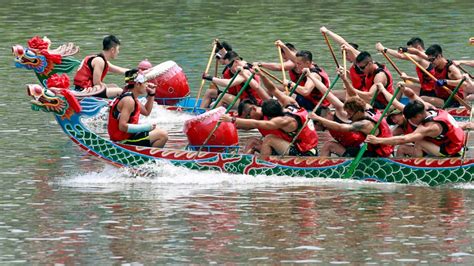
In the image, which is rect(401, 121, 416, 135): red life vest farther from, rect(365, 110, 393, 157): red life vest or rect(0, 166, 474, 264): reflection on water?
rect(0, 166, 474, 264): reflection on water

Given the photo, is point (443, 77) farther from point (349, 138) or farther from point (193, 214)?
point (193, 214)

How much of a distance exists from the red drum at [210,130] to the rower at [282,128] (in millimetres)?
383

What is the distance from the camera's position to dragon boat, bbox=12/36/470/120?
2566cm

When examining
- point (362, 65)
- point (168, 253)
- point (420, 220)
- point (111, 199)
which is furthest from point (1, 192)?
point (362, 65)

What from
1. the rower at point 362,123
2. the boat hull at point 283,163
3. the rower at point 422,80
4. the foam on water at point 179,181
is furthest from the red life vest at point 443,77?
the foam on water at point 179,181

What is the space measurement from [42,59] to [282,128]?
687 cm

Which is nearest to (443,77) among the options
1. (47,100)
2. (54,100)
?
(54,100)

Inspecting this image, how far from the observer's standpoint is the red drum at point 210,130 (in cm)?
2094

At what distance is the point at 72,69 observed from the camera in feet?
87.4

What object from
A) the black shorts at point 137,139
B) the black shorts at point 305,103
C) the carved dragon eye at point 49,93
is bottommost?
the black shorts at point 305,103

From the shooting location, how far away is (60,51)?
26.4m

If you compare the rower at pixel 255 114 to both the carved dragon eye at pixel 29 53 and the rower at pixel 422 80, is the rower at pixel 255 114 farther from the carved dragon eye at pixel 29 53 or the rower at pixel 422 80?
the carved dragon eye at pixel 29 53

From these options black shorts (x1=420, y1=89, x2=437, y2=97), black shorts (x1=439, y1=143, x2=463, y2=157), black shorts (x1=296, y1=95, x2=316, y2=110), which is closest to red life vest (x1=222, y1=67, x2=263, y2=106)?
black shorts (x1=296, y1=95, x2=316, y2=110)

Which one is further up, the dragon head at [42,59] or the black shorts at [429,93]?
the dragon head at [42,59]
